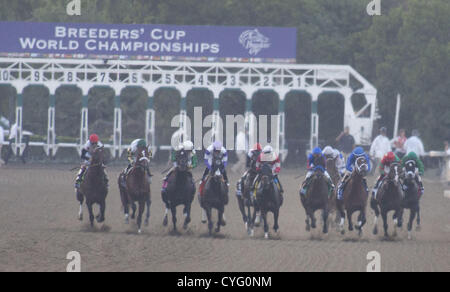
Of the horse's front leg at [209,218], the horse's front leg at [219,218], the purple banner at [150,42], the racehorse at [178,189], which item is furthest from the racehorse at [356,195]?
the purple banner at [150,42]

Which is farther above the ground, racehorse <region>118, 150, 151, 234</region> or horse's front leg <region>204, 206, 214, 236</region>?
racehorse <region>118, 150, 151, 234</region>

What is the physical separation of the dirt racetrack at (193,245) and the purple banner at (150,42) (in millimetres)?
14574

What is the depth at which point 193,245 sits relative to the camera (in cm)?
A: 1334

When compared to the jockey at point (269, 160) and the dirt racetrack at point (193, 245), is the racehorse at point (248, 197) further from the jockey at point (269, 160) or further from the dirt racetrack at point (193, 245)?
the jockey at point (269, 160)

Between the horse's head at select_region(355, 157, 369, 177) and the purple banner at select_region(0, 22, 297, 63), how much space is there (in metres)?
18.9

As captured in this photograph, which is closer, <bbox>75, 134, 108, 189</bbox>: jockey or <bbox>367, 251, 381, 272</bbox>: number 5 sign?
<bbox>367, 251, 381, 272</bbox>: number 5 sign

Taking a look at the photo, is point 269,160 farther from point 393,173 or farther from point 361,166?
point 393,173

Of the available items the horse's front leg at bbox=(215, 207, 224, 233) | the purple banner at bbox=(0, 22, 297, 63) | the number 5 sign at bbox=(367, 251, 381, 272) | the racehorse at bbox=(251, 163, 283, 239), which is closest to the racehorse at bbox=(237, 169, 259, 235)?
the racehorse at bbox=(251, 163, 283, 239)

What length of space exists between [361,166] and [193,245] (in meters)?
3.07

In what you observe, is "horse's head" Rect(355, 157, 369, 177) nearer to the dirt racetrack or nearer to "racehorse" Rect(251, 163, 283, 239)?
the dirt racetrack

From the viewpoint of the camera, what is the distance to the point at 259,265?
11320 mm

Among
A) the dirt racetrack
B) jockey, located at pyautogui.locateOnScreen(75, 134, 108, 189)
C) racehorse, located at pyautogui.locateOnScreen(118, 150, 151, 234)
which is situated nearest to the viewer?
the dirt racetrack

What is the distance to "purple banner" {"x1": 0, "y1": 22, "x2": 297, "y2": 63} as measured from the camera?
110ft
